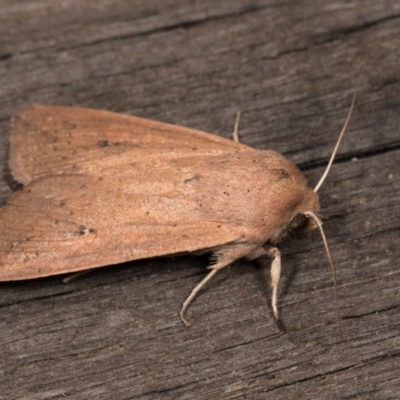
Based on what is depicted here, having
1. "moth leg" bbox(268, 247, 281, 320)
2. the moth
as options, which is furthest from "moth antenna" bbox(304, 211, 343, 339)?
"moth leg" bbox(268, 247, 281, 320)

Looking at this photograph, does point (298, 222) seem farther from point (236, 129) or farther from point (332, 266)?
point (236, 129)

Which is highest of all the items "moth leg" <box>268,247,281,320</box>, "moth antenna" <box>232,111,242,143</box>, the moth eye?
"moth antenna" <box>232,111,242,143</box>

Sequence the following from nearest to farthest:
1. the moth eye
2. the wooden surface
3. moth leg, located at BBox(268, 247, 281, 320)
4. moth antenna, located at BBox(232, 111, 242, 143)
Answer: the wooden surface
moth leg, located at BBox(268, 247, 281, 320)
the moth eye
moth antenna, located at BBox(232, 111, 242, 143)

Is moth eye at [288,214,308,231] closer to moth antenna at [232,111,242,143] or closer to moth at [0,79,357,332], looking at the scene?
moth at [0,79,357,332]

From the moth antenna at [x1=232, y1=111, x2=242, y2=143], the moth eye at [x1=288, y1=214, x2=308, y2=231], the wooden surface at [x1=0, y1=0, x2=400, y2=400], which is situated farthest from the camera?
Answer: the moth antenna at [x1=232, y1=111, x2=242, y2=143]

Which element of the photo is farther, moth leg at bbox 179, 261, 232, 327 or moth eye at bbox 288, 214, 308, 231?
moth eye at bbox 288, 214, 308, 231

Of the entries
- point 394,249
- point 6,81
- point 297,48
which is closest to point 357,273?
point 394,249

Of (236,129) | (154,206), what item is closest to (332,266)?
(154,206)

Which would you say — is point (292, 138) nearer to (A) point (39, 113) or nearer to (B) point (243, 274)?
(B) point (243, 274)
